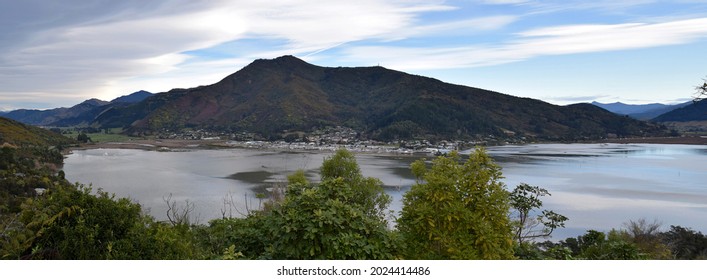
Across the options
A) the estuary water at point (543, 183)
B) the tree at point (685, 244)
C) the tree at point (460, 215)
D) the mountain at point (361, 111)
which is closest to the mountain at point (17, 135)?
the estuary water at point (543, 183)

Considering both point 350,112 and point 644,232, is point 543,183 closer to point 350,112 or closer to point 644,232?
point 644,232

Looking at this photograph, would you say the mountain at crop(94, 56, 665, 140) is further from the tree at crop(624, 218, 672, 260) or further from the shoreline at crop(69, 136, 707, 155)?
the tree at crop(624, 218, 672, 260)

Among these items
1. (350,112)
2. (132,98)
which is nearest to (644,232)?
(350,112)

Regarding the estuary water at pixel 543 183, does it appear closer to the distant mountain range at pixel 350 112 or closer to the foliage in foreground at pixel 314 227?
the foliage in foreground at pixel 314 227

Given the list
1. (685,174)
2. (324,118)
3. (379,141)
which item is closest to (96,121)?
(324,118)

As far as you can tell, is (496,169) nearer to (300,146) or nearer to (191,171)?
(191,171)

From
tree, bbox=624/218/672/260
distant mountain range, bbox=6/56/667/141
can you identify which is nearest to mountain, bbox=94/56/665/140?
distant mountain range, bbox=6/56/667/141
